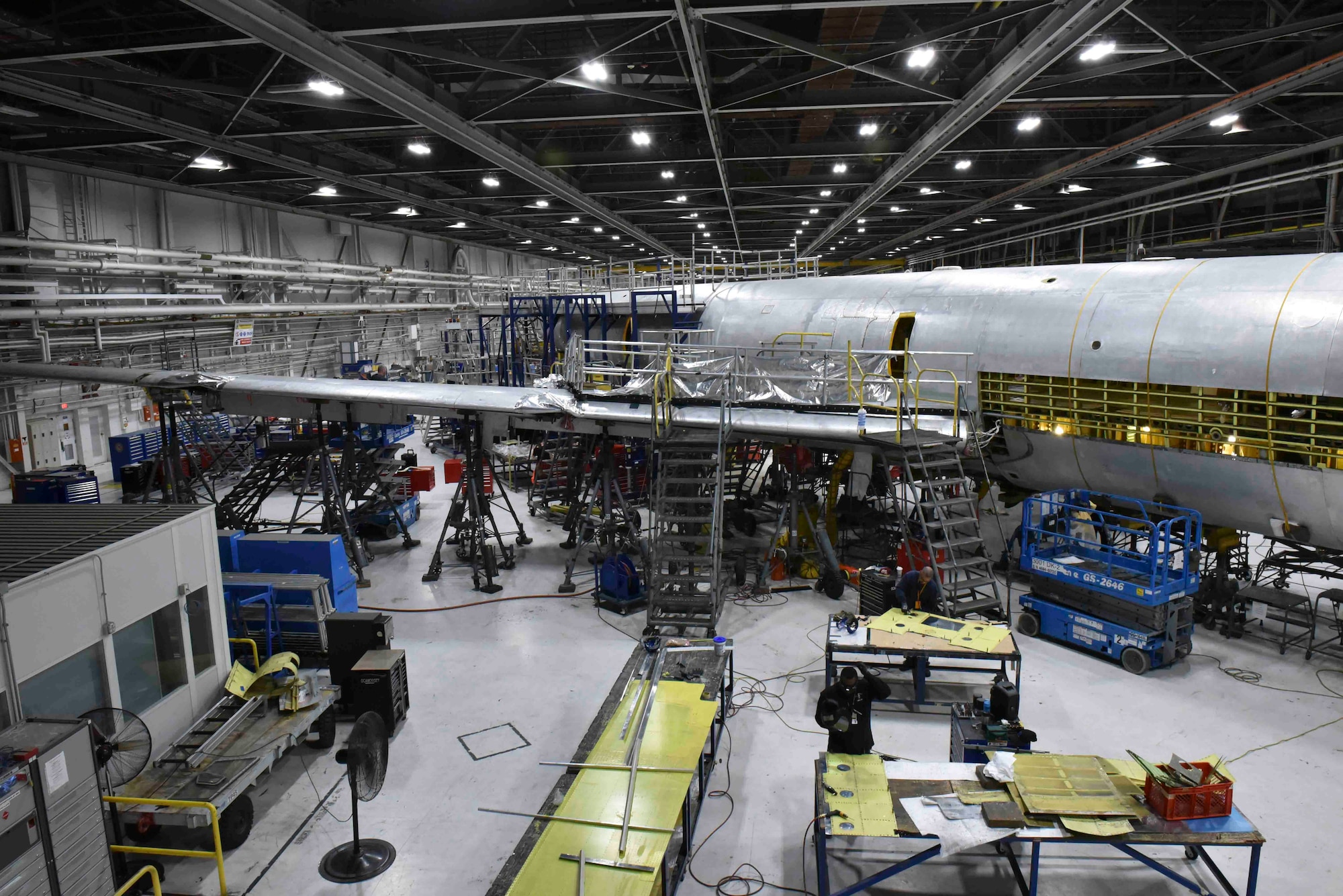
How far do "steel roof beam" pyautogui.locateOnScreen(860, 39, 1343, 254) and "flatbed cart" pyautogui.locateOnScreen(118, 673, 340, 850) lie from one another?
18.1m

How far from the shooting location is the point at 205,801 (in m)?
7.44

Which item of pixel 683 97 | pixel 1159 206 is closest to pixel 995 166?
pixel 1159 206

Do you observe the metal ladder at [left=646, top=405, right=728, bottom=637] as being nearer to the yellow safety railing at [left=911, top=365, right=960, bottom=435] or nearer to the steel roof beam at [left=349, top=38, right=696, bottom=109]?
the yellow safety railing at [left=911, top=365, right=960, bottom=435]

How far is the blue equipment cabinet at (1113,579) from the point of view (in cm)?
1143

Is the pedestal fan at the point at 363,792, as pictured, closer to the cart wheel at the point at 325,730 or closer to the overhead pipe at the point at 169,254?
the cart wheel at the point at 325,730

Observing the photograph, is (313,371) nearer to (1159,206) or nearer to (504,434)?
(504,434)

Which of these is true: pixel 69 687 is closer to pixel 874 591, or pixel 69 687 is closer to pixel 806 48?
pixel 874 591

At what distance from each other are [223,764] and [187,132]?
13559 mm

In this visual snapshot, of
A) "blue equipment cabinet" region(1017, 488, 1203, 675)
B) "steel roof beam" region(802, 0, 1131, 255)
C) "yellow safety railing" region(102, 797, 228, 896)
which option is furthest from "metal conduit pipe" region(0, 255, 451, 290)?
"blue equipment cabinet" region(1017, 488, 1203, 675)

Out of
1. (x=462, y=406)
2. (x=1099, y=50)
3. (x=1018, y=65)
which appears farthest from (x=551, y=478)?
(x=1099, y=50)

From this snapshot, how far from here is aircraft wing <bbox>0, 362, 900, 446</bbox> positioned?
566 inches

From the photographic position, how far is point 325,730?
979cm

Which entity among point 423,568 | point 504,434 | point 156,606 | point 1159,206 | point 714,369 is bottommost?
point 423,568

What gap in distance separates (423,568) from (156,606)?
27.2 ft
